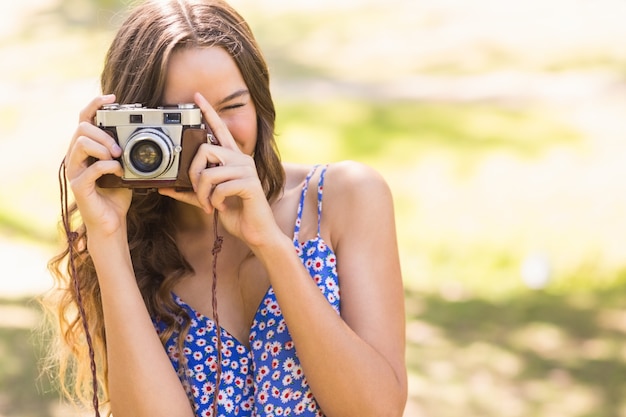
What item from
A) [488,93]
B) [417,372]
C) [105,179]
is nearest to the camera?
[105,179]

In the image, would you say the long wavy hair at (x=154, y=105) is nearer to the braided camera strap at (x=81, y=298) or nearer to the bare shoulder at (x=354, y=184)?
the braided camera strap at (x=81, y=298)

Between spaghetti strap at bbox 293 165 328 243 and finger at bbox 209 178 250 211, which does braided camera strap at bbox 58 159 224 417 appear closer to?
finger at bbox 209 178 250 211

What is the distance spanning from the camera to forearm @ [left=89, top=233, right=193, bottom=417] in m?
2.44

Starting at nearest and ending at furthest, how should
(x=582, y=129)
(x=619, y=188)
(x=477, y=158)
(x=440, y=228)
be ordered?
(x=440, y=228) → (x=619, y=188) → (x=477, y=158) → (x=582, y=129)

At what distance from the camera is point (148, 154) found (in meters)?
2.33

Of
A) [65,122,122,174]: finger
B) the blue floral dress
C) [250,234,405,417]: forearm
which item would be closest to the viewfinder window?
[65,122,122,174]: finger

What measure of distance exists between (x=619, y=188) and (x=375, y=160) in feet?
6.48

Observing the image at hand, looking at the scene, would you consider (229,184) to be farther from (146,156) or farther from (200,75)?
(200,75)

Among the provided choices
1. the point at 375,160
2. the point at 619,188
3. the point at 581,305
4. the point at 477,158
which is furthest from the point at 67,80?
the point at 581,305

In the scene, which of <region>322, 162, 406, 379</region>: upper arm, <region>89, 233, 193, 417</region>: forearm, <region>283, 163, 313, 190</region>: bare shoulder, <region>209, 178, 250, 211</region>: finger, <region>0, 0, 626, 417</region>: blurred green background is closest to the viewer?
<region>209, 178, 250, 211</region>: finger

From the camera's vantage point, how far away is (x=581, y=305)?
5.98m

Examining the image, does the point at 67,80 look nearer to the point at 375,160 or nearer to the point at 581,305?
the point at 375,160

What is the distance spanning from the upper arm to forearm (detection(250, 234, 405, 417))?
10 cm

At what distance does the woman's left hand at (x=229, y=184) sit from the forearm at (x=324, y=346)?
0.06 metres
